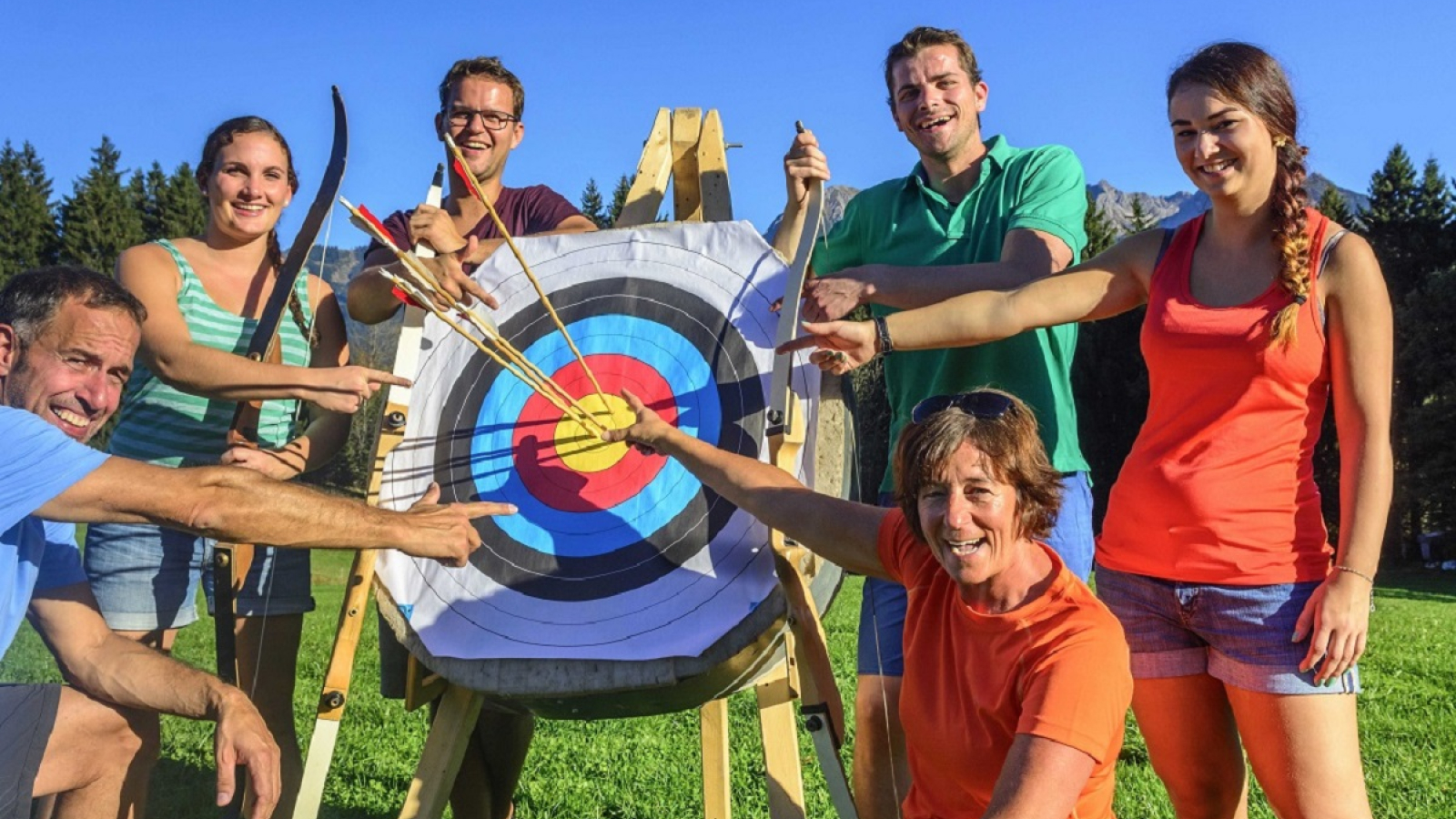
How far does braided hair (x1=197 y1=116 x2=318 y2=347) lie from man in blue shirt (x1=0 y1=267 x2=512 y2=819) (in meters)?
0.46

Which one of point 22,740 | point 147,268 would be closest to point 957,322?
point 147,268

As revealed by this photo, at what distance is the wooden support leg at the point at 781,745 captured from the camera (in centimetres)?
245

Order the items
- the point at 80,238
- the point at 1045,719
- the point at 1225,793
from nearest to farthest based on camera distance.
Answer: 1. the point at 1045,719
2. the point at 1225,793
3. the point at 80,238

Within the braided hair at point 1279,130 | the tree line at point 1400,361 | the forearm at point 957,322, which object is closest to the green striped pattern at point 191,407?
the forearm at point 957,322

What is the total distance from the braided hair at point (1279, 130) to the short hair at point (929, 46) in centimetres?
61

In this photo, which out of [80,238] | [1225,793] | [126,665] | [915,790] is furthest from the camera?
[80,238]

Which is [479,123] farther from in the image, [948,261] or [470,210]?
[948,261]

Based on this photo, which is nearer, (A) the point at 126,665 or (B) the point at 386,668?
(A) the point at 126,665

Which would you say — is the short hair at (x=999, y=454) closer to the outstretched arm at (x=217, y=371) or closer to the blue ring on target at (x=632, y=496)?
the blue ring on target at (x=632, y=496)

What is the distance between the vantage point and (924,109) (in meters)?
2.73

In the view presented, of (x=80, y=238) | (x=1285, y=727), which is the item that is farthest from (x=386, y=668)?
(x=80, y=238)

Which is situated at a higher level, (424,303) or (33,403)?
(424,303)

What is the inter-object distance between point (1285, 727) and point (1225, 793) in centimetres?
23

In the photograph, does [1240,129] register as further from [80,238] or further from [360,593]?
[80,238]
